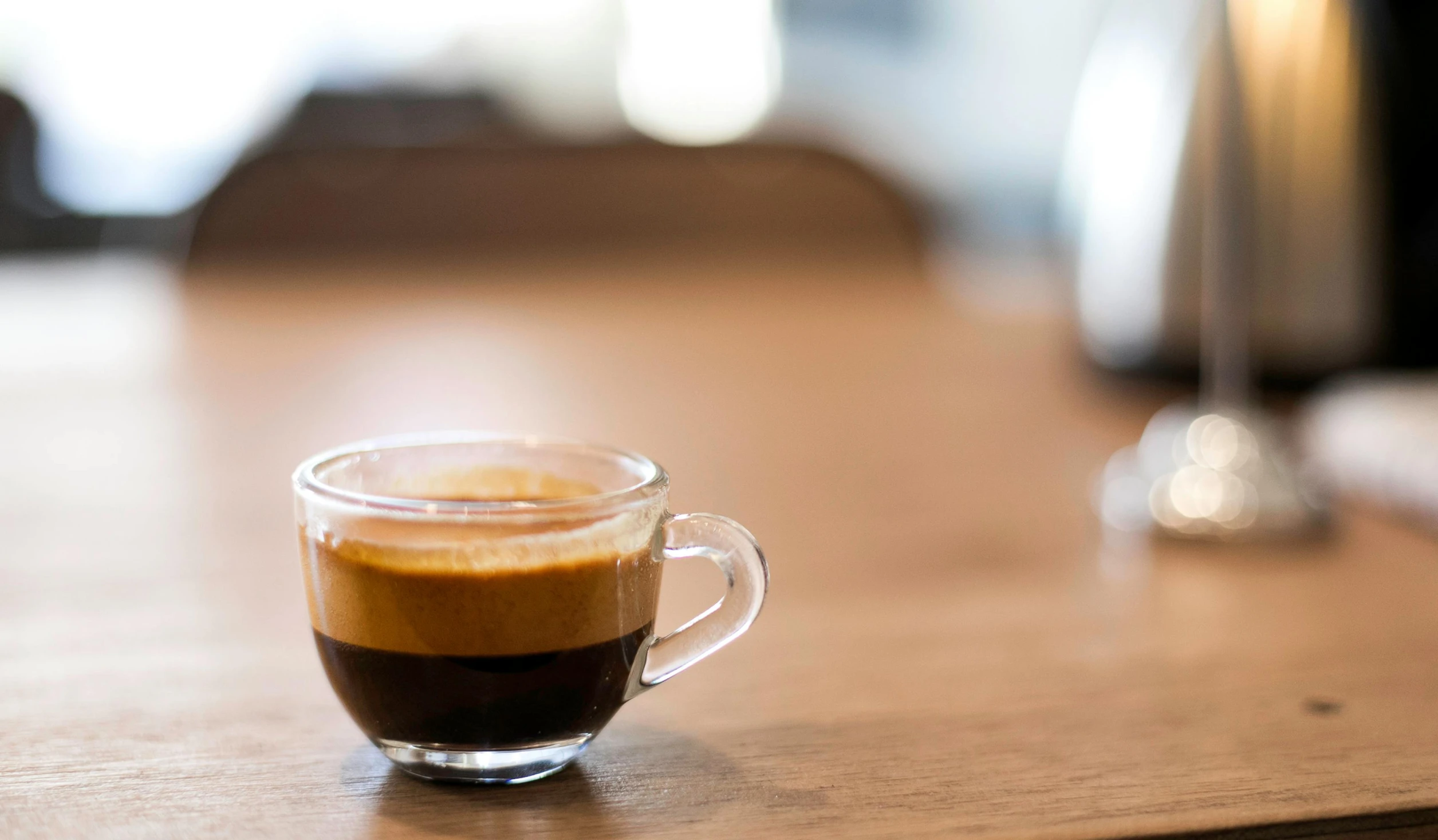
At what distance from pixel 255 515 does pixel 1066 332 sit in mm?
728

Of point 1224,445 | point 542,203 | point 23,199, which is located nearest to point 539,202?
point 542,203

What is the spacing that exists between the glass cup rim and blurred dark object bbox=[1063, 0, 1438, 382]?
53 cm

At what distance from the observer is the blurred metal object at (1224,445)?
573 millimetres

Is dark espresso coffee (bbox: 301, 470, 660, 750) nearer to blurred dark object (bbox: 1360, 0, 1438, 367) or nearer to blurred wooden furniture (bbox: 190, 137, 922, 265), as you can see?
blurred dark object (bbox: 1360, 0, 1438, 367)

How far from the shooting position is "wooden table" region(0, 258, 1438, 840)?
0.33m

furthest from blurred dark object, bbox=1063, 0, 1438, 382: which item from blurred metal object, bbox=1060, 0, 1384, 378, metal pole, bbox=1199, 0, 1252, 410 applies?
metal pole, bbox=1199, 0, 1252, 410

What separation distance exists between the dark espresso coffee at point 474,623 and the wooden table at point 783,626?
0.07 ft

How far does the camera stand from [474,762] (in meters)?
0.33

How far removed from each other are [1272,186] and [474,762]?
2.05 feet

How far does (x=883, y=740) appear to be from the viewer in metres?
0.37

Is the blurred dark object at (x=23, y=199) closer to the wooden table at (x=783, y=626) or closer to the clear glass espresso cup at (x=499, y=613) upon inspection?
the wooden table at (x=783, y=626)

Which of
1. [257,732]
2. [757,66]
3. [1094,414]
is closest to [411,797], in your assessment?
[257,732]

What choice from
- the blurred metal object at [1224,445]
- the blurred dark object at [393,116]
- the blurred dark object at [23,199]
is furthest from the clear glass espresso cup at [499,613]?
the blurred dark object at [393,116]

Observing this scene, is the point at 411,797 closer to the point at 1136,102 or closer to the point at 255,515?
the point at 255,515
